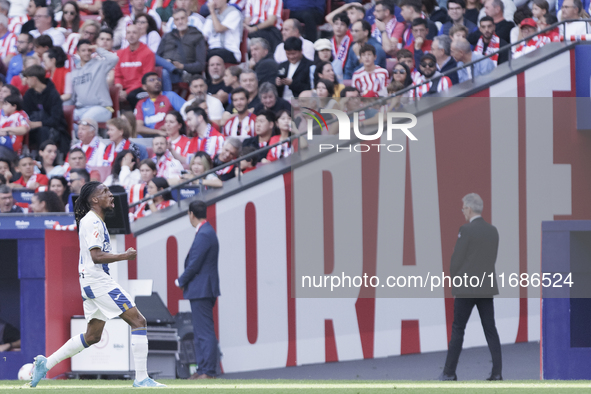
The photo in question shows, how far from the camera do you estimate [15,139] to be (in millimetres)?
13578

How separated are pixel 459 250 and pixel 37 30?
9524mm

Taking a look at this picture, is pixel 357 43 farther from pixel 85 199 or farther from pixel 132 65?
pixel 85 199

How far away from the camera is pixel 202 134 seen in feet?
41.8

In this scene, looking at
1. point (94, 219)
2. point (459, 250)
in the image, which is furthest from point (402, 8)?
point (94, 219)

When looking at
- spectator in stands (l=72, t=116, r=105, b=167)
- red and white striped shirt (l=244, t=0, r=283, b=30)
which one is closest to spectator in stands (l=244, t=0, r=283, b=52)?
red and white striped shirt (l=244, t=0, r=283, b=30)

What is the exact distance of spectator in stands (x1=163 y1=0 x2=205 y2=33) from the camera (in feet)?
49.3

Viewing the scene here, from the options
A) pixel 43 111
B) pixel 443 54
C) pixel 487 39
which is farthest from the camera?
pixel 43 111

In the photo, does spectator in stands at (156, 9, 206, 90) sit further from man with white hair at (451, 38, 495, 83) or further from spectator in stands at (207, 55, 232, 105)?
man with white hair at (451, 38, 495, 83)

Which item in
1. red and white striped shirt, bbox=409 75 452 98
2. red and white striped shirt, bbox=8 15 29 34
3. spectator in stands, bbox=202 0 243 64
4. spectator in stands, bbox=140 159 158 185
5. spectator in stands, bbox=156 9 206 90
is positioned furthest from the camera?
red and white striped shirt, bbox=8 15 29 34

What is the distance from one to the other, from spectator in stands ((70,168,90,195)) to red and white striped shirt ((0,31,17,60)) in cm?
456

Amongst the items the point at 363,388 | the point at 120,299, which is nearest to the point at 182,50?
the point at 120,299

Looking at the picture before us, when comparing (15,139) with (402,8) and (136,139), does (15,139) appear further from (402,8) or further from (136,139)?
(402,8)

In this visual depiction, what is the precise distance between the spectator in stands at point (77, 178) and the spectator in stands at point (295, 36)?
3623 millimetres

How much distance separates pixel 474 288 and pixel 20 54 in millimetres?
9303
